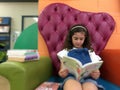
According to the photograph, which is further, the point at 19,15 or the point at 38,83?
the point at 19,15

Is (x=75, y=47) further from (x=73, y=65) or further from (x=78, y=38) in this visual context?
(x=73, y=65)

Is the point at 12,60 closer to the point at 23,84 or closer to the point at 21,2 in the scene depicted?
the point at 23,84

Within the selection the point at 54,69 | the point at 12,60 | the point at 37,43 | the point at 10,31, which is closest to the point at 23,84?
the point at 12,60

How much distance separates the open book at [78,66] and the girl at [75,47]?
7 cm

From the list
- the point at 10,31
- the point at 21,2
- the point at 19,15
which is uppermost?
the point at 21,2

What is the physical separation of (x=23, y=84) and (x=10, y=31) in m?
6.12

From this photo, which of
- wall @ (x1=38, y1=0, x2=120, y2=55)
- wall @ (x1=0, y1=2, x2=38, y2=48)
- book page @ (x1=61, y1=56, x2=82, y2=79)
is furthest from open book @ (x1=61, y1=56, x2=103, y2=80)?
wall @ (x1=0, y1=2, x2=38, y2=48)

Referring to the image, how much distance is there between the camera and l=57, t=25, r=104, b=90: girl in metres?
1.65

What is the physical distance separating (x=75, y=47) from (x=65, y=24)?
0.48m

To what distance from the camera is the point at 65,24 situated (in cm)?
239

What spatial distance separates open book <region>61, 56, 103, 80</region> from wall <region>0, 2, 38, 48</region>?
5.91 m

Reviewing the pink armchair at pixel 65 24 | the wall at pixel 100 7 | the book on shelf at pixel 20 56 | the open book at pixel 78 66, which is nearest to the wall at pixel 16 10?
the wall at pixel 100 7

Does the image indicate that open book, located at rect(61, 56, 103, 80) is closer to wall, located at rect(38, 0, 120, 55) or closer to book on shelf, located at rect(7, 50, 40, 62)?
book on shelf, located at rect(7, 50, 40, 62)

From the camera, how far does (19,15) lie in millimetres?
7484
